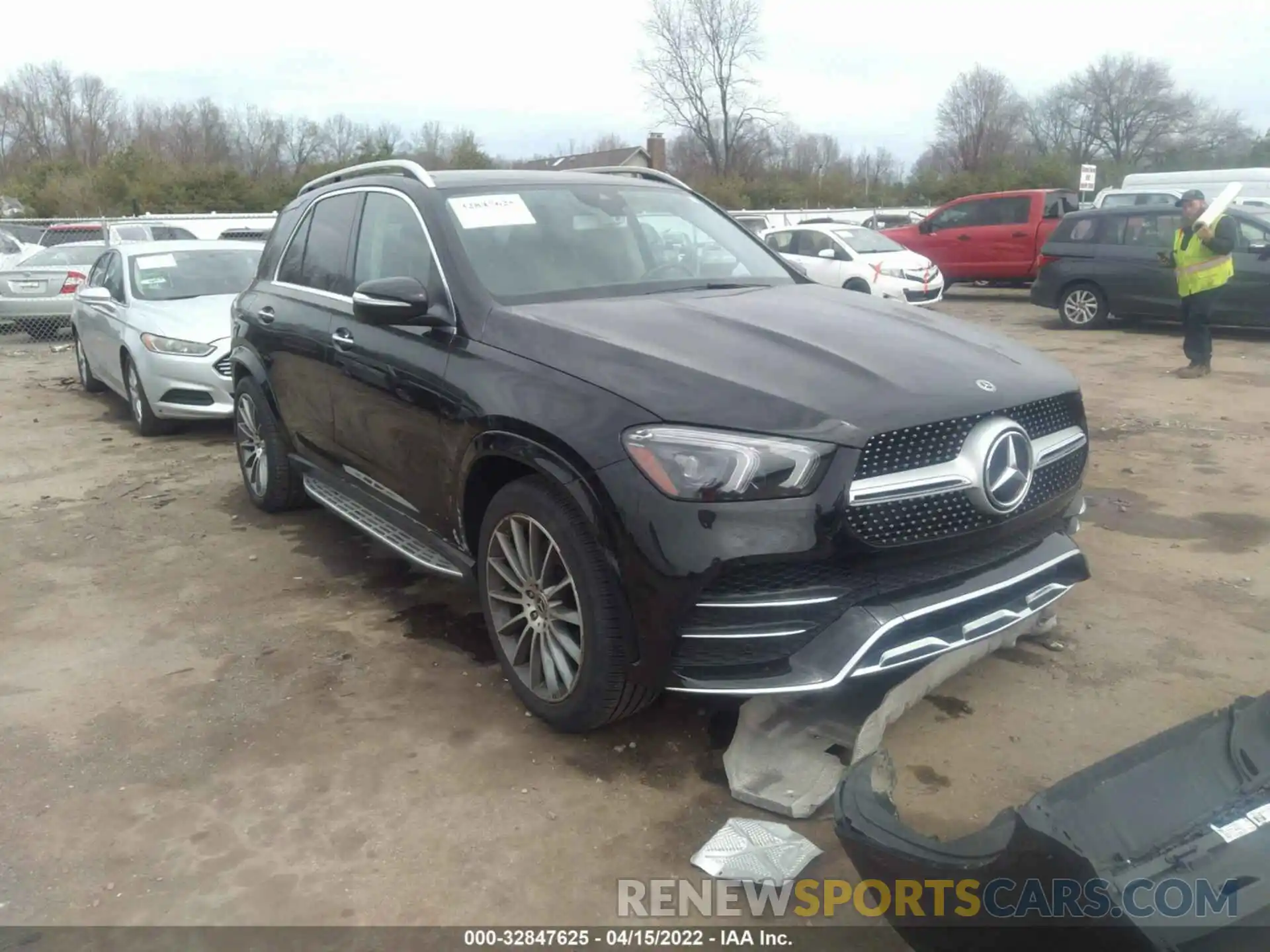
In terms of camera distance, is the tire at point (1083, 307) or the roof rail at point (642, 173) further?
the tire at point (1083, 307)

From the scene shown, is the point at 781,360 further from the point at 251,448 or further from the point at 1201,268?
the point at 1201,268

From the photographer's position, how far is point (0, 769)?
3.35 m

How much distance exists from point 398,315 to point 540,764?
1.61 meters

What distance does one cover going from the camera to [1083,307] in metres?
13.7

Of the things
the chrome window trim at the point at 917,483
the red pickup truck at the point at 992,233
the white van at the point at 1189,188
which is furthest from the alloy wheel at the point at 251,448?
the white van at the point at 1189,188

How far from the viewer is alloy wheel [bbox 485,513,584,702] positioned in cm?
317

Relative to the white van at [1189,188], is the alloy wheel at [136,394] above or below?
below

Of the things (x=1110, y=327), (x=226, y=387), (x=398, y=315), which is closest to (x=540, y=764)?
(x=398, y=315)

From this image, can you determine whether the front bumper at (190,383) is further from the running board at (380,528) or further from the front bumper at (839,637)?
the front bumper at (839,637)

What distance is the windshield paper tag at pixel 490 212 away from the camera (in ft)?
12.9

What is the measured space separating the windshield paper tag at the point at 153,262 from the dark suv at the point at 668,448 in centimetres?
548

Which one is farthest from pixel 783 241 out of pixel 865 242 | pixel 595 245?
pixel 595 245

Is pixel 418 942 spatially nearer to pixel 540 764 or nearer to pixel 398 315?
pixel 540 764

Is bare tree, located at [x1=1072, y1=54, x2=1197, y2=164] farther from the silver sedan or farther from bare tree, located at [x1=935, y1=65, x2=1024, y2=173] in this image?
the silver sedan
